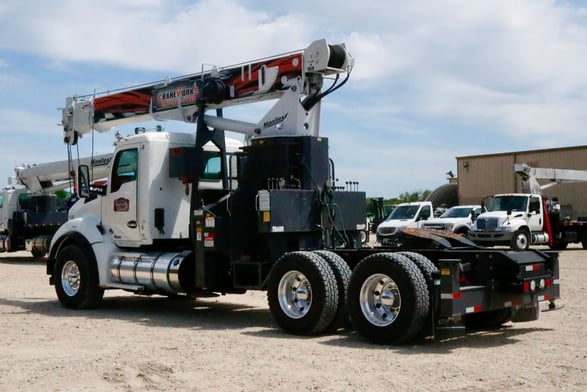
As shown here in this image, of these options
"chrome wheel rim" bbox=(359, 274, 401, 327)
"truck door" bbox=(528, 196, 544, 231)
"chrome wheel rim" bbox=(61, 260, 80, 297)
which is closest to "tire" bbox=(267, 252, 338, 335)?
"chrome wheel rim" bbox=(359, 274, 401, 327)

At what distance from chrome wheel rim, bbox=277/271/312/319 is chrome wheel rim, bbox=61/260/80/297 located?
4469 mm

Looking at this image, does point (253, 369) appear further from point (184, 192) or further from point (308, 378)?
point (184, 192)

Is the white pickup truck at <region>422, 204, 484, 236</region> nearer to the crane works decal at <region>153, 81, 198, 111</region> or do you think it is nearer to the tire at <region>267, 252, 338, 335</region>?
the crane works decal at <region>153, 81, 198, 111</region>

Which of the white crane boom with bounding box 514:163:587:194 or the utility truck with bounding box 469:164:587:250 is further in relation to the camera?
the white crane boom with bounding box 514:163:587:194

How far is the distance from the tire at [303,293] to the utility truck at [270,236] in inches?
0.7

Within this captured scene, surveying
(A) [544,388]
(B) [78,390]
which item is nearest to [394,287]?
(A) [544,388]

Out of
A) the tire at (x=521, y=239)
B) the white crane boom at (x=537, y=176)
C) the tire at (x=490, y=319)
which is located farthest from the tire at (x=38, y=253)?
the tire at (x=490, y=319)

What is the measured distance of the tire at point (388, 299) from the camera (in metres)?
→ 8.59

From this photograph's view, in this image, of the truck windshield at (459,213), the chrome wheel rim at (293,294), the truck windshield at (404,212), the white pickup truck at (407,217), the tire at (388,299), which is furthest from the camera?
the truck windshield at (404,212)

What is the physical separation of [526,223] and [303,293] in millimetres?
19877

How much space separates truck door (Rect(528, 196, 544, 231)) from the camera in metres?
28.2

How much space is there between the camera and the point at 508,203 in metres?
28.6

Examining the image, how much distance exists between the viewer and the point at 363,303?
913 centimetres

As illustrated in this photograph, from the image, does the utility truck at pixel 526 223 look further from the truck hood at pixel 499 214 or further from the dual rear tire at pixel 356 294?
the dual rear tire at pixel 356 294
